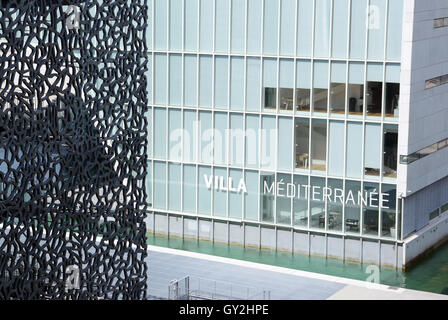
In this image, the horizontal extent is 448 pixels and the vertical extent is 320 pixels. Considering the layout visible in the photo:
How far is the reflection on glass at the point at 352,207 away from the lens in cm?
3909

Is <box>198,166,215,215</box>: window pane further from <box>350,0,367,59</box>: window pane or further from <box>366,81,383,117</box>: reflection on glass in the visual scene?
<box>350,0,367,59</box>: window pane

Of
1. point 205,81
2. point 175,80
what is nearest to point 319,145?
point 205,81

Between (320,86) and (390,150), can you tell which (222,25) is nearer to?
(320,86)

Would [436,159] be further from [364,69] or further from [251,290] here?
[251,290]

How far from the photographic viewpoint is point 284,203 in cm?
4069

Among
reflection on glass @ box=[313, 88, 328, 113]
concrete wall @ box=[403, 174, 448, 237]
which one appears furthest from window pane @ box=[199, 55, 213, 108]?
concrete wall @ box=[403, 174, 448, 237]

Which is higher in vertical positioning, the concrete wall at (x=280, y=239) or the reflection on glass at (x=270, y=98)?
the reflection on glass at (x=270, y=98)

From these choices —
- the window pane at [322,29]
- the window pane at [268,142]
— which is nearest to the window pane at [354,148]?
the window pane at [322,29]

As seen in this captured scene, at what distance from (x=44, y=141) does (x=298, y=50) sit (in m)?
21.2

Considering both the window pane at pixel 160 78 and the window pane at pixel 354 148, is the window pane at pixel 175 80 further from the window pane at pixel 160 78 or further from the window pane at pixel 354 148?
the window pane at pixel 354 148

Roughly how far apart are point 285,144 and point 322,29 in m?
4.99

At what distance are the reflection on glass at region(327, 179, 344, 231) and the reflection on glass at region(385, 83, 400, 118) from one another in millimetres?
3497

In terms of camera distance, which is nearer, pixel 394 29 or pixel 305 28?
pixel 394 29

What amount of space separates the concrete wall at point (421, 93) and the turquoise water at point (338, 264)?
122 inches
